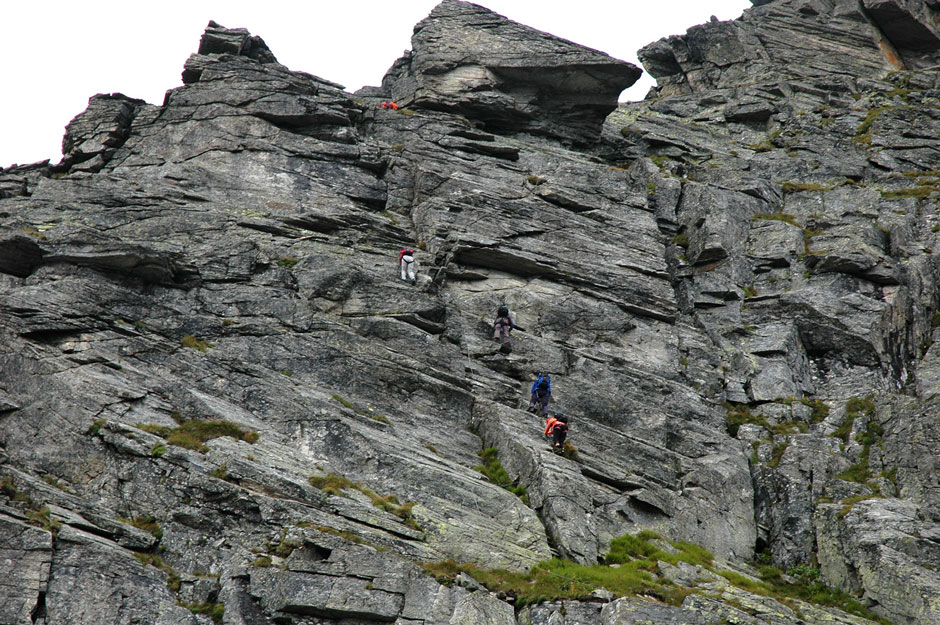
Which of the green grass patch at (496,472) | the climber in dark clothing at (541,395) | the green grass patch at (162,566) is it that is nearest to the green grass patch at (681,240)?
the climber in dark clothing at (541,395)

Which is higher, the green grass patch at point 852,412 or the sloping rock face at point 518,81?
the sloping rock face at point 518,81

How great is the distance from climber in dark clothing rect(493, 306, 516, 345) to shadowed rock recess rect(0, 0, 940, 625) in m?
1.01

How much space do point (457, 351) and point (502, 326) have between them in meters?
2.52

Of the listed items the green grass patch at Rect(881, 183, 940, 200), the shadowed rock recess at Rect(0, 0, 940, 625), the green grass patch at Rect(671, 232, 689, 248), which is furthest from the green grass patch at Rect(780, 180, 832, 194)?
the green grass patch at Rect(671, 232, 689, 248)

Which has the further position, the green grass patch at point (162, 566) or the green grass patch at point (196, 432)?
the green grass patch at point (196, 432)

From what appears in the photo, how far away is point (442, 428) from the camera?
103 feet

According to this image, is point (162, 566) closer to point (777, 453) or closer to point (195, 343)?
point (195, 343)

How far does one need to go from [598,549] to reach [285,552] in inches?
401

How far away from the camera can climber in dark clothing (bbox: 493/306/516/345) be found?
35844mm

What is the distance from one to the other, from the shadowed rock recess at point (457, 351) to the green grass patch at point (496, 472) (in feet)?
0.95

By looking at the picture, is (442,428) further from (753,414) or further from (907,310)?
(907,310)

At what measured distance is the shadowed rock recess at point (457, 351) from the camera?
23.5 m

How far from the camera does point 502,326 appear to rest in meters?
35.9

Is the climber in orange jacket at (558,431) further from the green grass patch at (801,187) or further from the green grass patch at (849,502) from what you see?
the green grass patch at (801,187)
